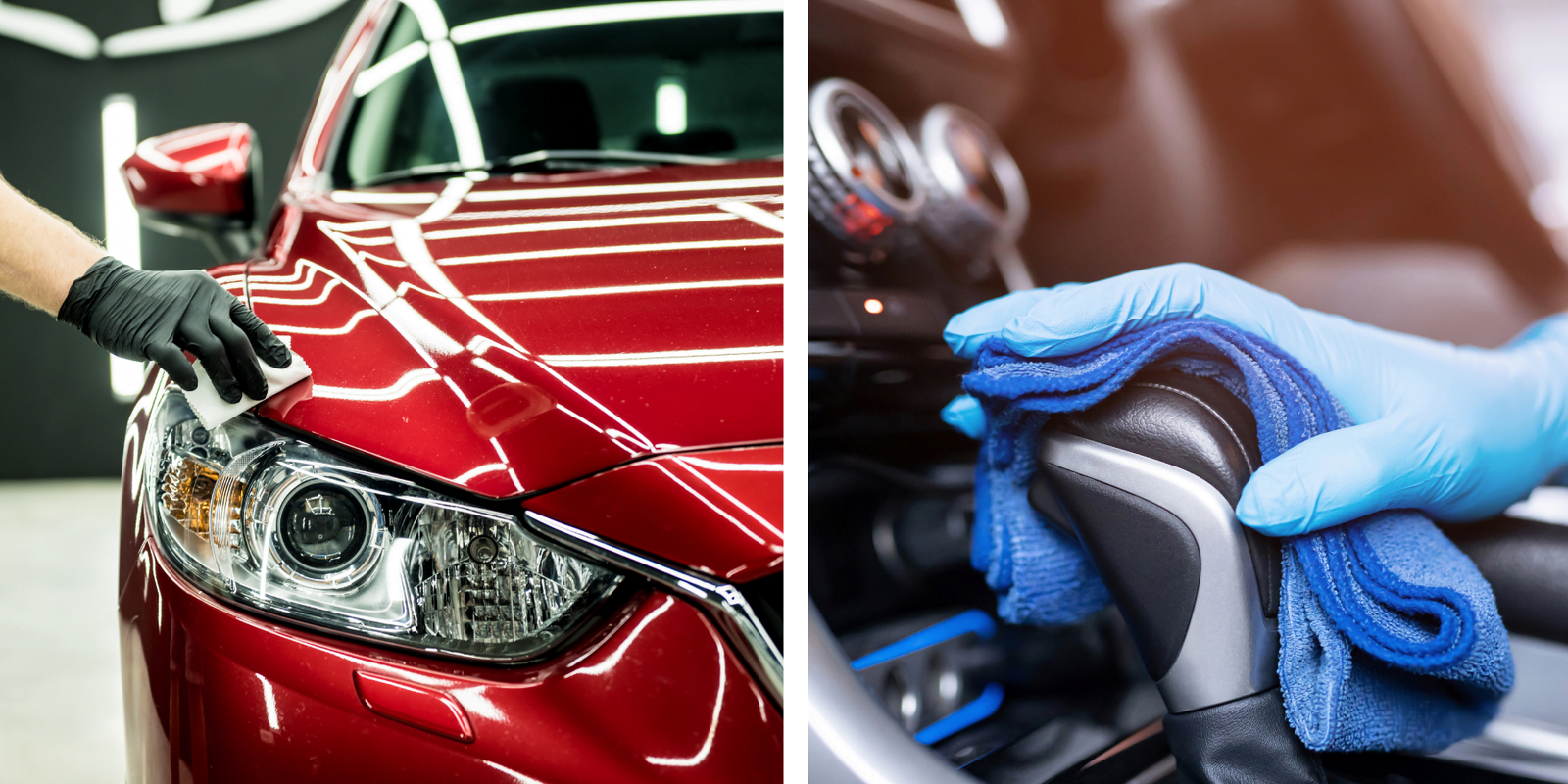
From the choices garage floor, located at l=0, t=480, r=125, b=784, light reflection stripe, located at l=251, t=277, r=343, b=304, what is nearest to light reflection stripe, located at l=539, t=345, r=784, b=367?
light reflection stripe, located at l=251, t=277, r=343, b=304

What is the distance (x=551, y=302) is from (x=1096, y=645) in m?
0.47

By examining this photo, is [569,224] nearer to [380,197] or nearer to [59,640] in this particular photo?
[380,197]

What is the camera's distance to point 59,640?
2.01 metres

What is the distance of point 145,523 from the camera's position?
684 millimetres

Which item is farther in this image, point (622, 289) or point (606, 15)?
point (606, 15)

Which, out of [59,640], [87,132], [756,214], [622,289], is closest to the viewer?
[622,289]

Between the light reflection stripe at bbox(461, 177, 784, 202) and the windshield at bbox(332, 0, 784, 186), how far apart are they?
160mm

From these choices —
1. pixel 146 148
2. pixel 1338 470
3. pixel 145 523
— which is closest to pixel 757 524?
pixel 1338 470

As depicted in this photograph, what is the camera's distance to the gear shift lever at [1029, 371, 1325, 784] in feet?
1.84

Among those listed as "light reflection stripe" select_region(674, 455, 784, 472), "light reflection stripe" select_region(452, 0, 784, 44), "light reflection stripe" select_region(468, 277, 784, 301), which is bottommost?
"light reflection stripe" select_region(674, 455, 784, 472)

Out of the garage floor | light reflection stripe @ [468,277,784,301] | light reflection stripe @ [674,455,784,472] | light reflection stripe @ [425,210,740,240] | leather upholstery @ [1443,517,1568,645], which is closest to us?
leather upholstery @ [1443,517,1568,645]

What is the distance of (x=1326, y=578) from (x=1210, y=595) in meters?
0.07

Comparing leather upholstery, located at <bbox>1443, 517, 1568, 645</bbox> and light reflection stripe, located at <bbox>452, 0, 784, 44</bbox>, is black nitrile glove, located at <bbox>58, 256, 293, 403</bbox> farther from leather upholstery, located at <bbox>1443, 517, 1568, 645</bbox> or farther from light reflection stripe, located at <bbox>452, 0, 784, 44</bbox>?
leather upholstery, located at <bbox>1443, 517, 1568, 645</bbox>

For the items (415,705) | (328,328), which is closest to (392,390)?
(328,328)
